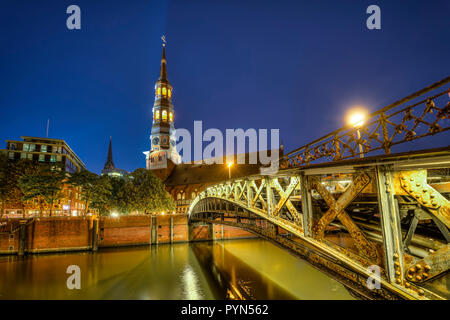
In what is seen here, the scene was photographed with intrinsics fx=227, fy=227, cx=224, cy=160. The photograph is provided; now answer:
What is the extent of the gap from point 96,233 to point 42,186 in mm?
11712

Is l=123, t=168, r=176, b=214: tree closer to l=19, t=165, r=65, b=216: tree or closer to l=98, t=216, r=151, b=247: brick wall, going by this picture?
l=98, t=216, r=151, b=247: brick wall

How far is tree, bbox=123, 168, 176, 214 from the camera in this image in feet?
137

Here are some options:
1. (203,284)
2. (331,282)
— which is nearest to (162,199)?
(203,284)

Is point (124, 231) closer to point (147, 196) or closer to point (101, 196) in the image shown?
point (147, 196)

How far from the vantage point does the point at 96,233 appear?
33375 millimetres

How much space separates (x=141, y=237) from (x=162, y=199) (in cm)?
949

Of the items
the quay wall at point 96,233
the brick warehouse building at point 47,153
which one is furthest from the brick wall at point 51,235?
the brick warehouse building at point 47,153

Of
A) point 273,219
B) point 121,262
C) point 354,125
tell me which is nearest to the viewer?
point 354,125

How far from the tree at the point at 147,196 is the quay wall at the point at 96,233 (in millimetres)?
5600

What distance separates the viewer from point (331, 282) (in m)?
18.2

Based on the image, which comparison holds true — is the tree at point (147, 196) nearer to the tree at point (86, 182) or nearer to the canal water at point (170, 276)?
the tree at point (86, 182)

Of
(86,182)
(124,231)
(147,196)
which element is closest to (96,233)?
(124,231)
